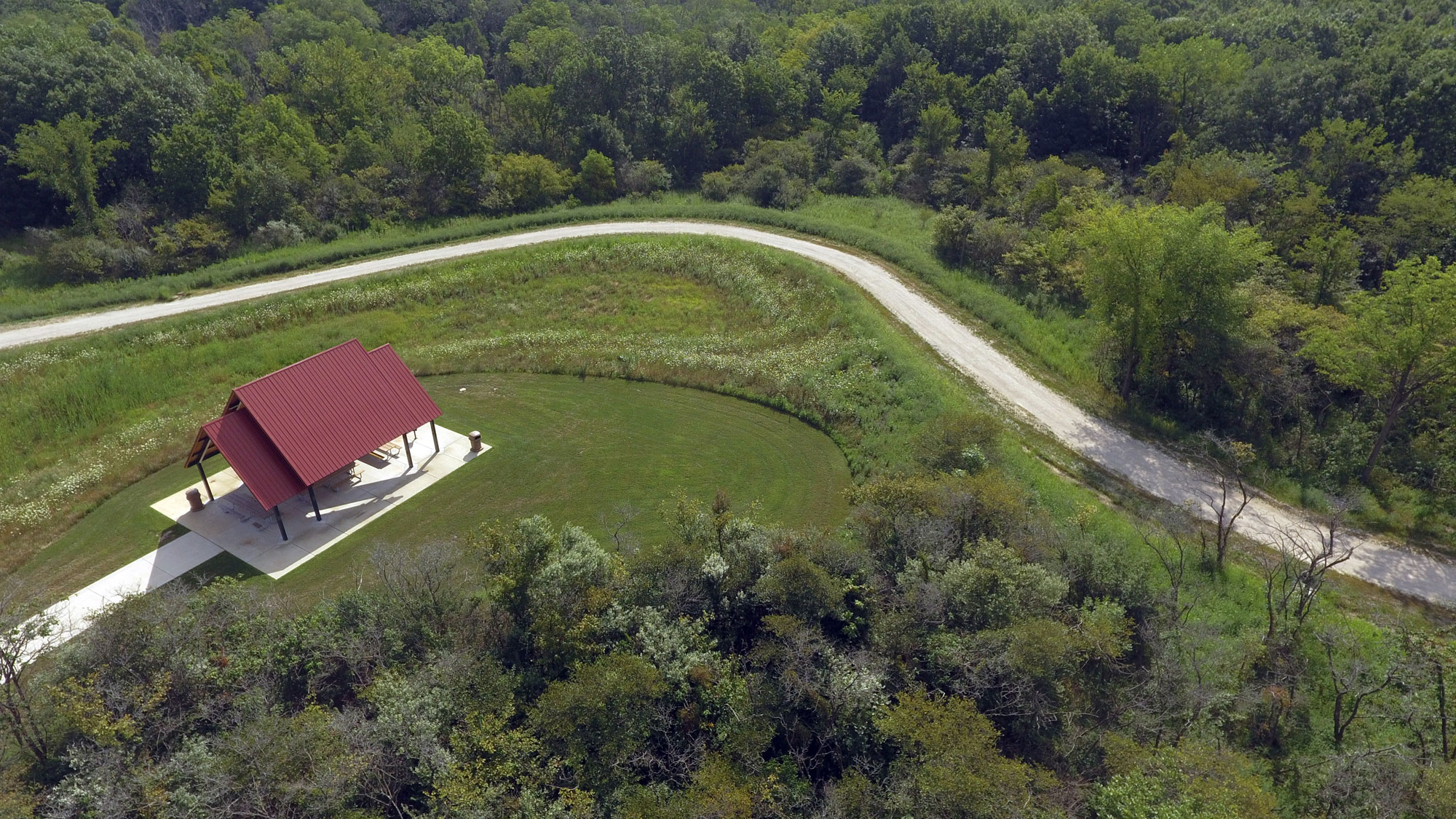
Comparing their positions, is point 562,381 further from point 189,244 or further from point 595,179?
point 189,244

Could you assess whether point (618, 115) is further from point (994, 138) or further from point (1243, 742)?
point (1243, 742)

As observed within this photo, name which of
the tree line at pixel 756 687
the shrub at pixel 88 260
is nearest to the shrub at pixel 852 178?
the tree line at pixel 756 687

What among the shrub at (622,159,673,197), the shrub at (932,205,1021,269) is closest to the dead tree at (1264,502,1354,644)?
the shrub at (932,205,1021,269)

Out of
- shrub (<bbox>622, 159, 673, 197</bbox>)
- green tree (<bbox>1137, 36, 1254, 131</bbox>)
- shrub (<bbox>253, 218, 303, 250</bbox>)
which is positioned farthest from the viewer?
shrub (<bbox>622, 159, 673, 197</bbox>)

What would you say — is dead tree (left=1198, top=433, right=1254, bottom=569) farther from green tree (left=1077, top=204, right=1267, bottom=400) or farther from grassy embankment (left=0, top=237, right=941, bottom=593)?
grassy embankment (left=0, top=237, right=941, bottom=593)

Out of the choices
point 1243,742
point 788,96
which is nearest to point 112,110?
point 788,96

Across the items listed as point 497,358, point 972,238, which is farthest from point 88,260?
point 972,238
